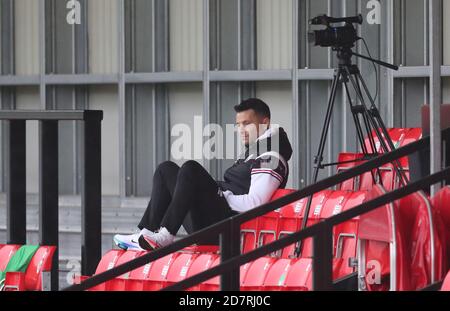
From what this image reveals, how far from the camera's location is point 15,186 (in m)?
6.53

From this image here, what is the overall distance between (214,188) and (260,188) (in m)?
0.25

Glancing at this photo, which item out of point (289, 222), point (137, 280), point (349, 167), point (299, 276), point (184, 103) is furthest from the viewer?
point (184, 103)

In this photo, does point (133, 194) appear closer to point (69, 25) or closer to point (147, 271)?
point (69, 25)

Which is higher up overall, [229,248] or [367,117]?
[367,117]

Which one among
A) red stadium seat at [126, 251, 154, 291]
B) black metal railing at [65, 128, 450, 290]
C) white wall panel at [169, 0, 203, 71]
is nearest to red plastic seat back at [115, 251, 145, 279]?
red stadium seat at [126, 251, 154, 291]

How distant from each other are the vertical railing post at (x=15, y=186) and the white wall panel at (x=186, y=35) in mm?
2706

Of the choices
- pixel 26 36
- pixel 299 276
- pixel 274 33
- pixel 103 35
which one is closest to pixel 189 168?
pixel 299 276

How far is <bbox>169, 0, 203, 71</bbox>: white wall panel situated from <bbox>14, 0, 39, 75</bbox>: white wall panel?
1.23 meters

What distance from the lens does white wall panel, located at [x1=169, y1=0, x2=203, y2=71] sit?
8.96 m

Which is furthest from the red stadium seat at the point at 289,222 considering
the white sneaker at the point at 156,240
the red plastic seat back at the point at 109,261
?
the red plastic seat back at the point at 109,261

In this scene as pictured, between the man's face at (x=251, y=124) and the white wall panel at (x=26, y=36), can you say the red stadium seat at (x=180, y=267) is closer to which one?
the man's face at (x=251, y=124)

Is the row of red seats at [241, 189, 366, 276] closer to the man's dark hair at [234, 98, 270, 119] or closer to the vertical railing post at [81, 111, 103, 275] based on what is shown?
the man's dark hair at [234, 98, 270, 119]

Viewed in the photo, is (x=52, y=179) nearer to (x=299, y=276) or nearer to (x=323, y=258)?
(x=299, y=276)
